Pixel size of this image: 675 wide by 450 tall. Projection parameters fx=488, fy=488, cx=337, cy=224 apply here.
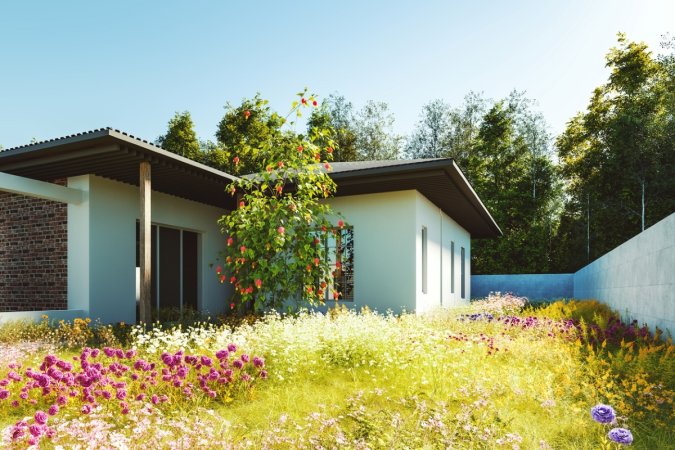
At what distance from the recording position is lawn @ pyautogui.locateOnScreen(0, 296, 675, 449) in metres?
3.22

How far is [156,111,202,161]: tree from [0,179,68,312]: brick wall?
20089 millimetres

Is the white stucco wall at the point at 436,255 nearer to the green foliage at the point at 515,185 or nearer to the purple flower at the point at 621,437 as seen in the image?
the purple flower at the point at 621,437

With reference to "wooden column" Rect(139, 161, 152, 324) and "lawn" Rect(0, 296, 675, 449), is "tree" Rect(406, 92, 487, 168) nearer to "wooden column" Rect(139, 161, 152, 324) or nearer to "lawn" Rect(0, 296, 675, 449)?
"wooden column" Rect(139, 161, 152, 324)

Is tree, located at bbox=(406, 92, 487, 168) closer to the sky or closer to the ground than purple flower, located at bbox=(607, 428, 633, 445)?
closer to the sky

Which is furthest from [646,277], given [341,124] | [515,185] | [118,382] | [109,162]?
[341,124]

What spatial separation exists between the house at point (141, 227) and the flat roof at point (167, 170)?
23 millimetres

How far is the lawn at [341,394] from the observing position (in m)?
3.22

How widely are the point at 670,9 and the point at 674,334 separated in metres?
22.9

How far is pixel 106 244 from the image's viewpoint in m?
9.84

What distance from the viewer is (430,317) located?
1016cm

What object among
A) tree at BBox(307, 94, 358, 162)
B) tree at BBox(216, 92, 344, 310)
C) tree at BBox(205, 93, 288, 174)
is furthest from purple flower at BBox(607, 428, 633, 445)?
tree at BBox(307, 94, 358, 162)

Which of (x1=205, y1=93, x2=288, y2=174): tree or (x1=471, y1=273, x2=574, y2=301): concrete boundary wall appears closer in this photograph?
(x1=471, y1=273, x2=574, y2=301): concrete boundary wall

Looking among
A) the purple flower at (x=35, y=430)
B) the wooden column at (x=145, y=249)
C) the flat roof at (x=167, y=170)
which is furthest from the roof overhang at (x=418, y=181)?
the purple flower at (x=35, y=430)

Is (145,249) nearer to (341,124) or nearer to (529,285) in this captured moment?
(529,285)
